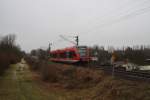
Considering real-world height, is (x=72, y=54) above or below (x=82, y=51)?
below

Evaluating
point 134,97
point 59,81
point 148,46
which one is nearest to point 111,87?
point 134,97

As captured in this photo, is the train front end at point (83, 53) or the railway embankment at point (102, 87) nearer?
the railway embankment at point (102, 87)

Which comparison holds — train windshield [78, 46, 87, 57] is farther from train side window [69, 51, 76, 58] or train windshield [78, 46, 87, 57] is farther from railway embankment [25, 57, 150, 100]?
railway embankment [25, 57, 150, 100]

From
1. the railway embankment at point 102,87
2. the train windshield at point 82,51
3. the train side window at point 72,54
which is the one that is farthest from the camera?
the train side window at point 72,54

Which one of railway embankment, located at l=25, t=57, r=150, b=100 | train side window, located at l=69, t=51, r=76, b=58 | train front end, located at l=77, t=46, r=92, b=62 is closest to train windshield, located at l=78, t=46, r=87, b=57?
train front end, located at l=77, t=46, r=92, b=62

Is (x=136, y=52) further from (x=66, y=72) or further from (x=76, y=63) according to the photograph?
(x=66, y=72)

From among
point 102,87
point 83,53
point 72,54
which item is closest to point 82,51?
point 83,53

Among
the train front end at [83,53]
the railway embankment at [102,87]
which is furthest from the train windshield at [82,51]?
the railway embankment at [102,87]

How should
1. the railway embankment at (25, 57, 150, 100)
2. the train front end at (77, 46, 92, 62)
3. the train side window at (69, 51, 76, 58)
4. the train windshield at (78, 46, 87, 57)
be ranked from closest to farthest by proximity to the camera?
the railway embankment at (25, 57, 150, 100)
the train front end at (77, 46, 92, 62)
the train windshield at (78, 46, 87, 57)
the train side window at (69, 51, 76, 58)

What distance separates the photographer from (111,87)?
1535 cm

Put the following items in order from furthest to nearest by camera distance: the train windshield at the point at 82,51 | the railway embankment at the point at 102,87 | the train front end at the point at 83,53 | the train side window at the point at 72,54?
the train side window at the point at 72,54 → the train windshield at the point at 82,51 → the train front end at the point at 83,53 → the railway embankment at the point at 102,87

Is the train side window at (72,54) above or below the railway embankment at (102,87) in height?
above

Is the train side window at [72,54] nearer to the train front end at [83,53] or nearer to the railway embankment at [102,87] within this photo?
the train front end at [83,53]

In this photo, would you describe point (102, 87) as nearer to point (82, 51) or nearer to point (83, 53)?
point (83, 53)
